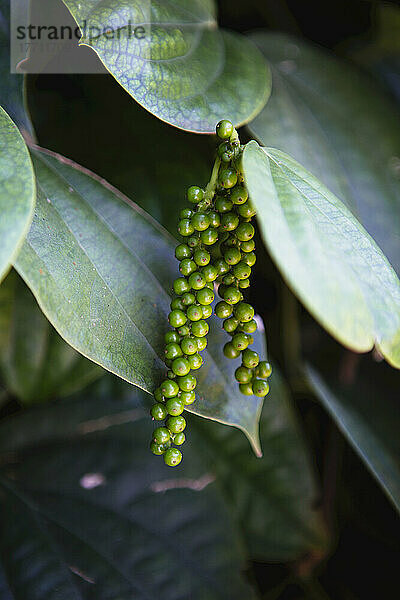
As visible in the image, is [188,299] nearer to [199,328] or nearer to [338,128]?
[199,328]

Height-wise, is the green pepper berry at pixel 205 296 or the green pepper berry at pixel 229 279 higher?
the green pepper berry at pixel 229 279

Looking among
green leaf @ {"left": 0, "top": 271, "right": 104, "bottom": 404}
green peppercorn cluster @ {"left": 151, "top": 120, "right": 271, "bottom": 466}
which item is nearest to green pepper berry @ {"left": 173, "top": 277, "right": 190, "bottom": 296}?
green peppercorn cluster @ {"left": 151, "top": 120, "right": 271, "bottom": 466}

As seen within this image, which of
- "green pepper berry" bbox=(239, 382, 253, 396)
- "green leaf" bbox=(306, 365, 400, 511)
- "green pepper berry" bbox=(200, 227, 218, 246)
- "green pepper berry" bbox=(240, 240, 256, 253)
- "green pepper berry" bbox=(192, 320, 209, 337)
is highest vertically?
"green pepper berry" bbox=(200, 227, 218, 246)

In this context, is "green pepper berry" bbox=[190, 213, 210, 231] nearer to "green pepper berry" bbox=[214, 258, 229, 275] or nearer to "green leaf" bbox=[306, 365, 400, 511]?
"green pepper berry" bbox=[214, 258, 229, 275]

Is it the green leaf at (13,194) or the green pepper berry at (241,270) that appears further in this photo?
the green pepper berry at (241,270)

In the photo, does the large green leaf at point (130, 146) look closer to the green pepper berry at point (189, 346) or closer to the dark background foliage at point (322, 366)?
the dark background foliage at point (322, 366)

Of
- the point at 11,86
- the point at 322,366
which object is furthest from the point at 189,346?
the point at 322,366

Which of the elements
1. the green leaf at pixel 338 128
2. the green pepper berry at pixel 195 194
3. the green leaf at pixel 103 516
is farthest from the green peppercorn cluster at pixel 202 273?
the green leaf at pixel 103 516
